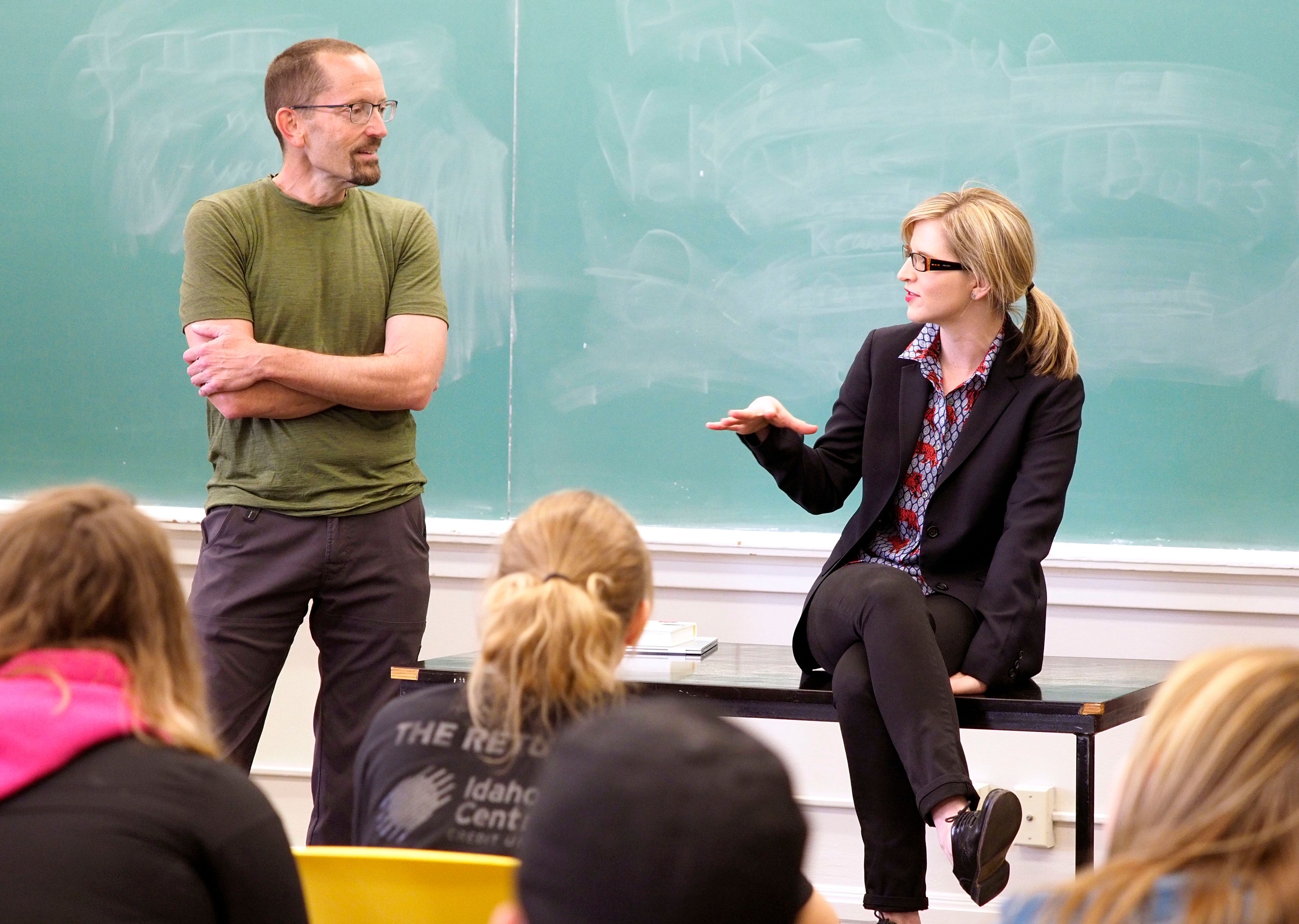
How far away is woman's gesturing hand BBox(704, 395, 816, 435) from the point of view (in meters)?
2.59

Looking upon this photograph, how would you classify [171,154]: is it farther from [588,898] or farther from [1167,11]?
[588,898]

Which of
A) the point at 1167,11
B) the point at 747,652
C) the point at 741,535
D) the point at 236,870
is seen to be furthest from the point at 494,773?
the point at 1167,11

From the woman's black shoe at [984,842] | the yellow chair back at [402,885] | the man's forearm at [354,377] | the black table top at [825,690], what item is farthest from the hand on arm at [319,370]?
the yellow chair back at [402,885]

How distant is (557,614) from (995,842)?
104 centimetres

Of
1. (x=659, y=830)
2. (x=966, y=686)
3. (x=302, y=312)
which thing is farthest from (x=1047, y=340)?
(x=659, y=830)

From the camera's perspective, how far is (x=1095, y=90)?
308cm

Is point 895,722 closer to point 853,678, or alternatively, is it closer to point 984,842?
point 853,678

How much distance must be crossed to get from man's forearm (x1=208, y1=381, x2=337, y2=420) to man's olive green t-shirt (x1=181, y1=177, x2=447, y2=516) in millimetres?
32

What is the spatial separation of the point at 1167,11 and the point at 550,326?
5.11 ft

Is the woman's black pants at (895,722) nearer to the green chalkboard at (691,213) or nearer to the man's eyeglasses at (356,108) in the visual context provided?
the green chalkboard at (691,213)

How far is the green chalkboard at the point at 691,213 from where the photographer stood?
10.0 ft

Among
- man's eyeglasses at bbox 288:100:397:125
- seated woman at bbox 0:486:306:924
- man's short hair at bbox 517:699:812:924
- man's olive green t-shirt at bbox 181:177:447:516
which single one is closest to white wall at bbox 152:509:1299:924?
man's olive green t-shirt at bbox 181:177:447:516

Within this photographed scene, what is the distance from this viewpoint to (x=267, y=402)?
2607 mm

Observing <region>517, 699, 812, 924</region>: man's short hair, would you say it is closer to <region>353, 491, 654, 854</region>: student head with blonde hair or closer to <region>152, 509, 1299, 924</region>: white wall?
<region>353, 491, 654, 854</region>: student head with blonde hair
